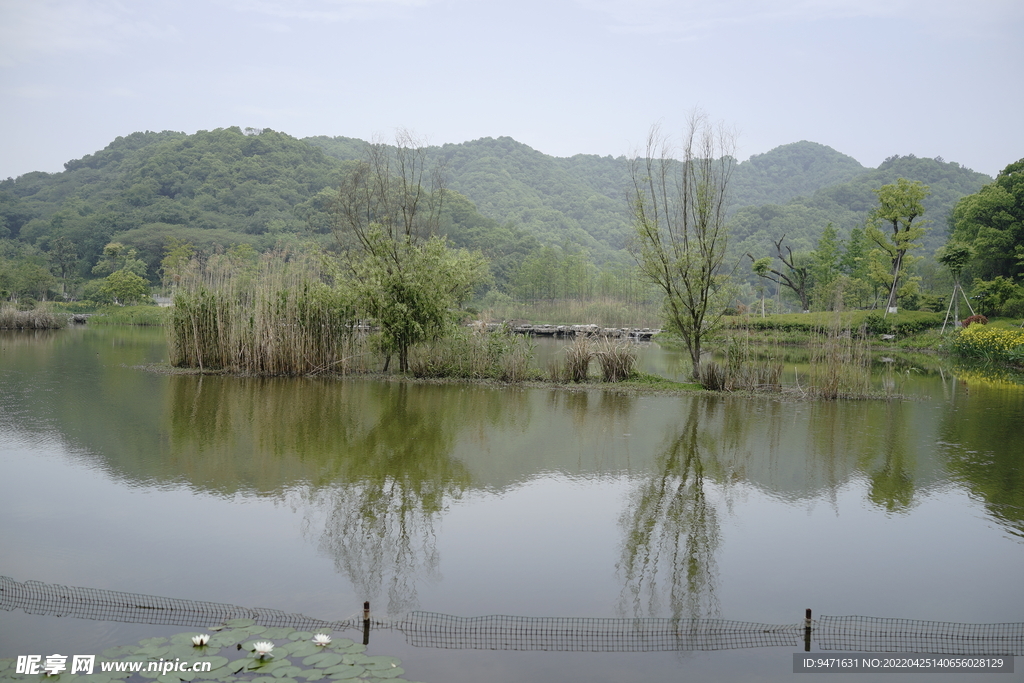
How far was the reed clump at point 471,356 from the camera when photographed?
14.8m

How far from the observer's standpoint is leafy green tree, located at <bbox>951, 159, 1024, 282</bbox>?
3291 centimetres

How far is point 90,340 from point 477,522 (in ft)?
79.9

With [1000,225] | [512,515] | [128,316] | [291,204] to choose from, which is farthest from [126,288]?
[1000,225]

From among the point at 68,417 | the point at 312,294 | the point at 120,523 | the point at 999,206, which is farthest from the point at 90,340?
the point at 999,206

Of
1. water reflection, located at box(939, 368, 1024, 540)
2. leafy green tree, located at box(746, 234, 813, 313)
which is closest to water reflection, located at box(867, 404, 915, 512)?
water reflection, located at box(939, 368, 1024, 540)

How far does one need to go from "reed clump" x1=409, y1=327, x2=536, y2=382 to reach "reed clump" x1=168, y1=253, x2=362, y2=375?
145 centimetres

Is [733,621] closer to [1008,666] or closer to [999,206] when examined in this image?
[1008,666]

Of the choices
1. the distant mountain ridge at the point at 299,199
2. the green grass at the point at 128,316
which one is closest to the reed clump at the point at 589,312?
the distant mountain ridge at the point at 299,199

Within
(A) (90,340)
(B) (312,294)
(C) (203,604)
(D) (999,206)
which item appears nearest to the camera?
(C) (203,604)

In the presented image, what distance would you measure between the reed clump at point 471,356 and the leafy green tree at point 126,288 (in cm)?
3684

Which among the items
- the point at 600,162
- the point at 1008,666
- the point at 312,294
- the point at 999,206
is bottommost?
the point at 1008,666

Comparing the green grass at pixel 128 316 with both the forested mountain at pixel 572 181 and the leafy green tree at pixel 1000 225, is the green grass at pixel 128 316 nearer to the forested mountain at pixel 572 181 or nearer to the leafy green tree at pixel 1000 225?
the leafy green tree at pixel 1000 225

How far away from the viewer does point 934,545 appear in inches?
235

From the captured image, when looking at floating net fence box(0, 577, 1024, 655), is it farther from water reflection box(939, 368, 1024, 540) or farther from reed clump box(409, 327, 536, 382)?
reed clump box(409, 327, 536, 382)
